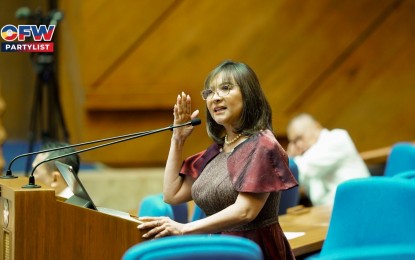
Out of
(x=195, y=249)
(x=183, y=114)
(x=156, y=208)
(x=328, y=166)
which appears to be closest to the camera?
(x=195, y=249)

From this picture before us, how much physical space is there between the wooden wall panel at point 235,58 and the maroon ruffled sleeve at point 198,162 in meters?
3.70

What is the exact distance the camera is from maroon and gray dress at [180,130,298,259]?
9.12ft

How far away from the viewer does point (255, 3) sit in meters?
7.08

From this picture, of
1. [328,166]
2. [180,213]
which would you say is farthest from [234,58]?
[180,213]

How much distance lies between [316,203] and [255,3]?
7.58 ft

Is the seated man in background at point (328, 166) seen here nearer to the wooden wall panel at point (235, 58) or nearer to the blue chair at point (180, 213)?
the blue chair at point (180, 213)

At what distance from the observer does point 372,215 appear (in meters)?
3.38

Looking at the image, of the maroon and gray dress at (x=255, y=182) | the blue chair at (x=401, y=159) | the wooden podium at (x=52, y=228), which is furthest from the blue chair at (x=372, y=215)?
the blue chair at (x=401, y=159)

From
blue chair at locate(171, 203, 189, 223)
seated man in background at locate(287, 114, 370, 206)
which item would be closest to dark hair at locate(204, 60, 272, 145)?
blue chair at locate(171, 203, 189, 223)

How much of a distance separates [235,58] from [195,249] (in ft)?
16.4

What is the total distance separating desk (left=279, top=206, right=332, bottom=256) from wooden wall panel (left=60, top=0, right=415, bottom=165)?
2.35m

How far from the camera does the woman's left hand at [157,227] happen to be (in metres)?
2.58

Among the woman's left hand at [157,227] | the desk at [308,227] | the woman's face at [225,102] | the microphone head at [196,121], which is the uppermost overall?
the woman's face at [225,102]

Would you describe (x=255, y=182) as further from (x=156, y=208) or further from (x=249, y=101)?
(x=156, y=208)
